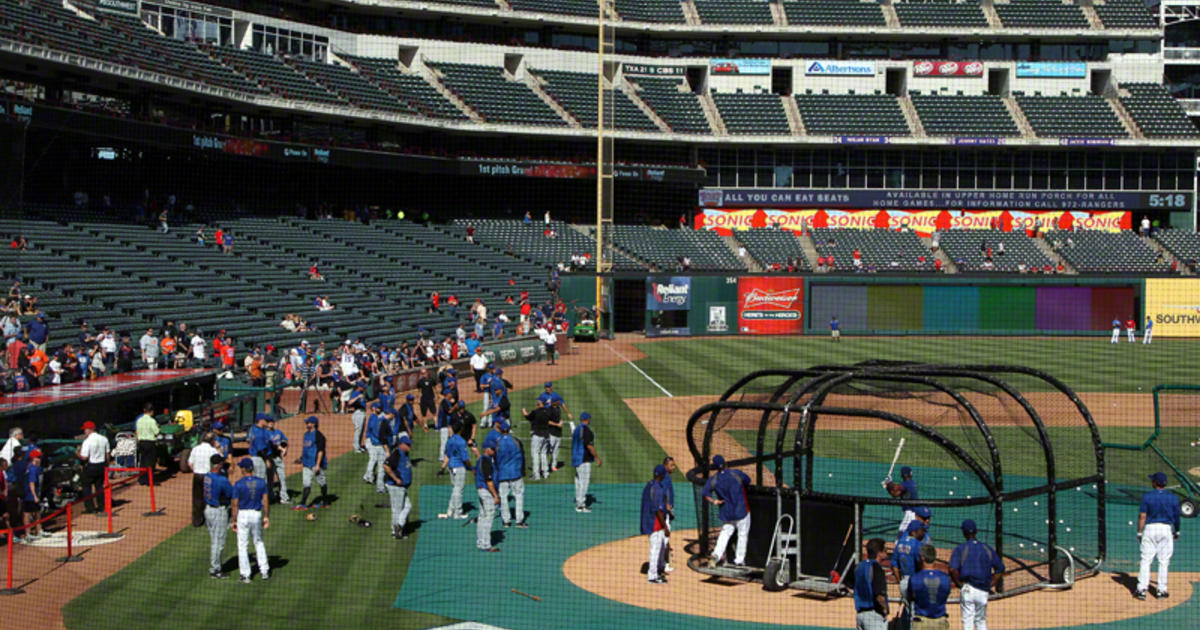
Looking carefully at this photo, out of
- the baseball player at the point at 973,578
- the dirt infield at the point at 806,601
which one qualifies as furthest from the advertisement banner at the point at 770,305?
the baseball player at the point at 973,578

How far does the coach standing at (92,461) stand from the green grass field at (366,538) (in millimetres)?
1956

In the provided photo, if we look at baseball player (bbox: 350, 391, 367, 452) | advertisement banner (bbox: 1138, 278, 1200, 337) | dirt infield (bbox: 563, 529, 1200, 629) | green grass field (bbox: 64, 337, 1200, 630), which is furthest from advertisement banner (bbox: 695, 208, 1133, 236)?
dirt infield (bbox: 563, 529, 1200, 629)

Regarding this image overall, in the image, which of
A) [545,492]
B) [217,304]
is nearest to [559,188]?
[217,304]

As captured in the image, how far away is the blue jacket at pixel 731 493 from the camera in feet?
41.8

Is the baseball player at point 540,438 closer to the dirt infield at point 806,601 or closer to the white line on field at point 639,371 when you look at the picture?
the dirt infield at point 806,601

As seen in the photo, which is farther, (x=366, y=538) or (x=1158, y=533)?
(x=366, y=538)

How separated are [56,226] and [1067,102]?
47.6 m

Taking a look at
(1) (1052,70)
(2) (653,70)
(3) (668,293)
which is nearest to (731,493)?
(3) (668,293)

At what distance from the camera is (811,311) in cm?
4912

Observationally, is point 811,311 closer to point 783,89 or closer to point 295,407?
point 783,89

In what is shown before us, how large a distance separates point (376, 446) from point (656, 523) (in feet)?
20.0

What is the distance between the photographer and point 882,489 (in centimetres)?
1798

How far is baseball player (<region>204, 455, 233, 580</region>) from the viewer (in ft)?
42.0

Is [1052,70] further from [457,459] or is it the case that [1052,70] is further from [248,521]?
[248,521]
